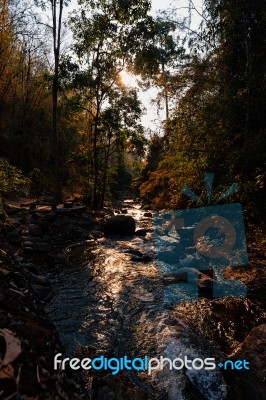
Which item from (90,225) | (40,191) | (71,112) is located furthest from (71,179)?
(90,225)

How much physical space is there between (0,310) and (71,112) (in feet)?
50.5

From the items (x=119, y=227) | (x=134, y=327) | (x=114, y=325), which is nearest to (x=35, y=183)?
(x=119, y=227)

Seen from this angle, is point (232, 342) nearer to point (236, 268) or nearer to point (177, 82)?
point (236, 268)

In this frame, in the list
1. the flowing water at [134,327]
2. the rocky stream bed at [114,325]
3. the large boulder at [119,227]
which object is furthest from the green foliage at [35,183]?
the flowing water at [134,327]

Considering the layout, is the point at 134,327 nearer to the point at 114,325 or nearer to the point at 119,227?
the point at 114,325

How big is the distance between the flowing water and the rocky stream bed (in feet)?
0.04

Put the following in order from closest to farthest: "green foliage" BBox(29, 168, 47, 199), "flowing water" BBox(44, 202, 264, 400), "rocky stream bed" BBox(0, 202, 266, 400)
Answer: "rocky stream bed" BBox(0, 202, 266, 400) → "flowing water" BBox(44, 202, 264, 400) → "green foliage" BBox(29, 168, 47, 199)

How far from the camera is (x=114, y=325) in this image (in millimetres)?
4438

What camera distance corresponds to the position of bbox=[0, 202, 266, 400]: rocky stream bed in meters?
1.95

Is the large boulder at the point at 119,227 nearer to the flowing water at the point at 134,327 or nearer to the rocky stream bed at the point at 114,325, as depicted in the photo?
the rocky stream bed at the point at 114,325

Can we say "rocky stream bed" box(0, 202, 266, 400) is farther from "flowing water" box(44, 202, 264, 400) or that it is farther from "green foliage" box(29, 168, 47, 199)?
"green foliage" box(29, 168, 47, 199)

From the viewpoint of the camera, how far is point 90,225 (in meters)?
12.2

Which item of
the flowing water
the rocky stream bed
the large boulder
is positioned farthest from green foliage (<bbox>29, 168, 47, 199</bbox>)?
the flowing water

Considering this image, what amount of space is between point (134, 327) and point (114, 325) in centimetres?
31
